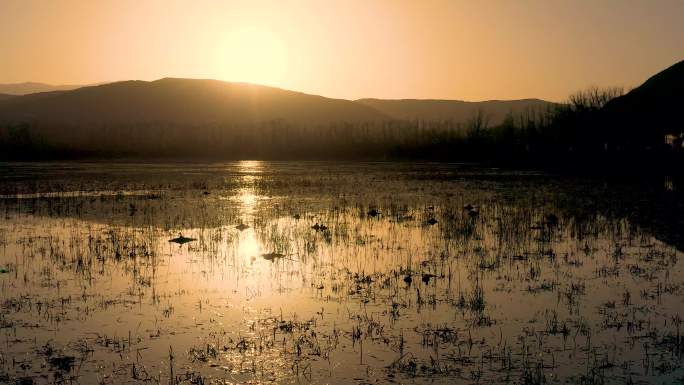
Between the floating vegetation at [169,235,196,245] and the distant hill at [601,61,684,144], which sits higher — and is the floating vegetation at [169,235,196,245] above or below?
below

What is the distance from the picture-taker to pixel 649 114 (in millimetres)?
59062

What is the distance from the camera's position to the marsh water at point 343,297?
804 cm

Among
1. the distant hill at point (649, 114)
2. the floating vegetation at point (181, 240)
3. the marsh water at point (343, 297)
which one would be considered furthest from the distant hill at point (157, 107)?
the floating vegetation at point (181, 240)

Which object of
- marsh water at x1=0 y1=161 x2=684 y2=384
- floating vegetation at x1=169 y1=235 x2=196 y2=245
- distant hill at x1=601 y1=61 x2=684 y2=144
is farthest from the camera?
distant hill at x1=601 y1=61 x2=684 y2=144

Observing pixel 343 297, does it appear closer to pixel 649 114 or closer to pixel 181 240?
pixel 181 240

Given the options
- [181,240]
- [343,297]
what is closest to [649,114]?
[181,240]

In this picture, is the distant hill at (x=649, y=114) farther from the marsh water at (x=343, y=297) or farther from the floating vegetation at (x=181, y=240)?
the floating vegetation at (x=181, y=240)

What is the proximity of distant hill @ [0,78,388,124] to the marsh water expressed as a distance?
476 ft

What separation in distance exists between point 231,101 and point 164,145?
92836 millimetres

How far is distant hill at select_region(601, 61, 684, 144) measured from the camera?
5631 centimetres

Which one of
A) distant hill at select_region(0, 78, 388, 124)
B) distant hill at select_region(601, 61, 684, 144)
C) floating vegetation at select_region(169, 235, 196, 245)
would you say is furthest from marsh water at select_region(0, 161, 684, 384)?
distant hill at select_region(0, 78, 388, 124)

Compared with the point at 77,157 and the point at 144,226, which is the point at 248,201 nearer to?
the point at 144,226

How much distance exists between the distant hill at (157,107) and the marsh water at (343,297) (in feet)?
476

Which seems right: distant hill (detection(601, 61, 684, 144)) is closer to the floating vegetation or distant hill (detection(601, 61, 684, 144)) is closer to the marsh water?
the marsh water
